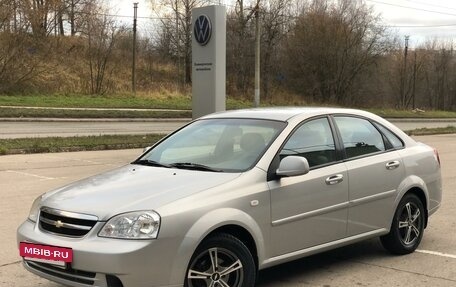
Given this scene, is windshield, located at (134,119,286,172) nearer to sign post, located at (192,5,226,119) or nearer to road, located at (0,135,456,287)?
road, located at (0,135,456,287)

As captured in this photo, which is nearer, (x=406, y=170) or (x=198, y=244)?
(x=198, y=244)

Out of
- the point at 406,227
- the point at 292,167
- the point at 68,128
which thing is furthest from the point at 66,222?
the point at 68,128

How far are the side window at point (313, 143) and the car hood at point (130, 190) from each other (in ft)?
2.35

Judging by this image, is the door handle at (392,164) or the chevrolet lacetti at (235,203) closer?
the chevrolet lacetti at (235,203)

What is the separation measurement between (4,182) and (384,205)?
6.93 m

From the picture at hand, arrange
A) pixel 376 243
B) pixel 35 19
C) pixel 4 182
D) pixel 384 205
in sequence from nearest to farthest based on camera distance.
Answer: pixel 384 205 < pixel 376 243 < pixel 4 182 < pixel 35 19

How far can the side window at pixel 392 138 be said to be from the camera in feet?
19.1

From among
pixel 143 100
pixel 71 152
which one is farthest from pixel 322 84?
pixel 71 152

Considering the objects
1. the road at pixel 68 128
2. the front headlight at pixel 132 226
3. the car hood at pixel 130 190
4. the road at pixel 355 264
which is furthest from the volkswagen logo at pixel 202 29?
the front headlight at pixel 132 226

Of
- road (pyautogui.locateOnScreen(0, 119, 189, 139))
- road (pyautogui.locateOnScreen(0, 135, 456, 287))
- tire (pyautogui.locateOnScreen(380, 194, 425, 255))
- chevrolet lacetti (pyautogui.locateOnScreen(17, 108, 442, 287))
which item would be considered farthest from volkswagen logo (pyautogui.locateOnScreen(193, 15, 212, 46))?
tire (pyautogui.locateOnScreen(380, 194, 425, 255))

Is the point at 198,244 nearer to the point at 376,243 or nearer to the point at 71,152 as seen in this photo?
the point at 376,243

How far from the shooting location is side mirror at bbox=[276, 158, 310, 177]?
435 cm

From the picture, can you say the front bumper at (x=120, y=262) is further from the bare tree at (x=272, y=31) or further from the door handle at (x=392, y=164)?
the bare tree at (x=272, y=31)

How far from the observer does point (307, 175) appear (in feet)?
15.3
